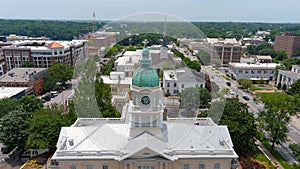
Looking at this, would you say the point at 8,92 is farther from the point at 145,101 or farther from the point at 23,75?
the point at 145,101

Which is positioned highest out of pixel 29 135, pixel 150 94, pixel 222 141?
pixel 150 94

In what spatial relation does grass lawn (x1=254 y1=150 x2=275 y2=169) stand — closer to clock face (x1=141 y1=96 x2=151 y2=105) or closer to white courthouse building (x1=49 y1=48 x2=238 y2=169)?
white courthouse building (x1=49 y1=48 x2=238 y2=169)

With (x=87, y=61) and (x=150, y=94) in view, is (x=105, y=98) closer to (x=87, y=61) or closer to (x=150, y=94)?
(x=87, y=61)

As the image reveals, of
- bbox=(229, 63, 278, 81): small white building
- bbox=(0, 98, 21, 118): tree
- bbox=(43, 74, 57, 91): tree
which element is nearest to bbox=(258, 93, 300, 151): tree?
bbox=(0, 98, 21, 118): tree

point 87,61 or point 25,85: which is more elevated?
point 87,61

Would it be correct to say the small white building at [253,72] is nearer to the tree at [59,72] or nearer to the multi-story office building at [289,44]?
the tree at [59,72]

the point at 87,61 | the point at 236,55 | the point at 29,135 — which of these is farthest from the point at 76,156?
the point at 236,55

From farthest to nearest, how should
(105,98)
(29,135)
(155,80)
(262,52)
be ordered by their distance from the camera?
(262,52), (105,98), (29,135), (155,80)

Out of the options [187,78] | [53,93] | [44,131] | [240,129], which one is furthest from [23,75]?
[240,129]

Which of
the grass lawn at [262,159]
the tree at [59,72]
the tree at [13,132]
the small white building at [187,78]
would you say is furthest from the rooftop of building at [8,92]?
the grass lawn at [262,159]
